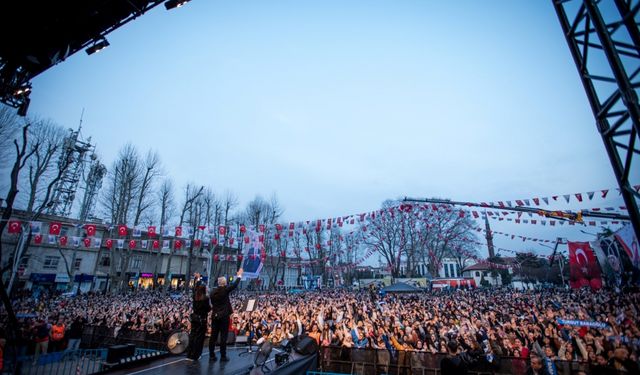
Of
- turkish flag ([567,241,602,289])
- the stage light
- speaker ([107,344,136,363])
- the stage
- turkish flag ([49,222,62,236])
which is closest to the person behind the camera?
the stage

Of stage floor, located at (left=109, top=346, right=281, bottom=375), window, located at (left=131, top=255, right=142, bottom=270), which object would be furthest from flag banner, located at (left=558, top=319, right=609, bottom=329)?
window, located at (left=131, top=255, right=142, bottom=270)

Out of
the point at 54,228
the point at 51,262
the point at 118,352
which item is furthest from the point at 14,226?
the point at 51,262

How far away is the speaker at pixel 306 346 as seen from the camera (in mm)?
6770

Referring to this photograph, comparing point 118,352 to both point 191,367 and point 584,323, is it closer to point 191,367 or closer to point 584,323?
point 191,367

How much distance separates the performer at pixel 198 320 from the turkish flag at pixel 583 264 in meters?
17.9

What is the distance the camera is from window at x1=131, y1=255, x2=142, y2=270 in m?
43.4

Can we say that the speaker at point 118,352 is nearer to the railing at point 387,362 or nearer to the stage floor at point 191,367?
the stage floor at point 191,367

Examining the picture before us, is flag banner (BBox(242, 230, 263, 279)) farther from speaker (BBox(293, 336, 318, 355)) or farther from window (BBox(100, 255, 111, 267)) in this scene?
window (BBox(100, 255, 111, 267))

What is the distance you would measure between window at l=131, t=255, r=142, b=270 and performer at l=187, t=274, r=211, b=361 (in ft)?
150

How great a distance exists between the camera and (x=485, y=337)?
28.9ft

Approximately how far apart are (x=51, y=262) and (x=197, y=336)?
40924 millimetres

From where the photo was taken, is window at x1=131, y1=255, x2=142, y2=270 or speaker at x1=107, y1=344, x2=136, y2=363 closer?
speaker at x1=107, y1=344, x2=136, y2=363

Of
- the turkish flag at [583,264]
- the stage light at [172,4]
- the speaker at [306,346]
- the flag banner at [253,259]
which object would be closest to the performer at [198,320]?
the speaker at [306,346]

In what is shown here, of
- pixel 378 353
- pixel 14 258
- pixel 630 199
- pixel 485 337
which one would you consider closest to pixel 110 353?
pixel 378 353
